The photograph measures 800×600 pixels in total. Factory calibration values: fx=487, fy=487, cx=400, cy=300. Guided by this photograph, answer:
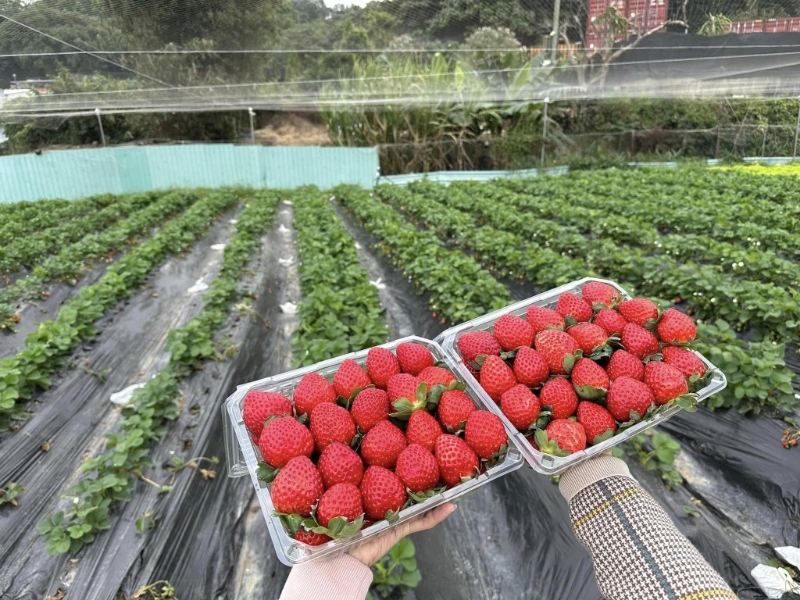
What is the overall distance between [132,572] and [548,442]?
7.08 ft

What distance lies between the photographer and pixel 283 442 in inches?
51.1

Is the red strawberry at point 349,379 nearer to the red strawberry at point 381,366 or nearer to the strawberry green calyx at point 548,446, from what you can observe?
the red strawberry at point 381,366

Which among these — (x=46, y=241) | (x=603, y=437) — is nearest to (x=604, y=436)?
(x=603, y=437)

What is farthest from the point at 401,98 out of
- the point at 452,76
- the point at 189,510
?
the point at 189,510

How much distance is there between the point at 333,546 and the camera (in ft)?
3.82

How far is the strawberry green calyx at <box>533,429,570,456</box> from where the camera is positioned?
4.33 feet

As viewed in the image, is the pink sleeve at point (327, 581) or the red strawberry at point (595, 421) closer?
the pink sleeve at point (327, 581)

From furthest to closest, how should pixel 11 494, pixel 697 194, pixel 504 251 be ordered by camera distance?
pixel 697 194, pixel 504 251, pixel 11 494

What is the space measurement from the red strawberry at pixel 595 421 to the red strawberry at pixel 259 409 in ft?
2.90

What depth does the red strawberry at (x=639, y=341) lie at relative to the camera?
5.36 feet

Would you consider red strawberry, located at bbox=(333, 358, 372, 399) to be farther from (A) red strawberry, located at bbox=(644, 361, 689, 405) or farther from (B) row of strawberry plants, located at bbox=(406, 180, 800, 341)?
(B) row of strawberry plants, located at bbox=(406, 180, 800, 341)

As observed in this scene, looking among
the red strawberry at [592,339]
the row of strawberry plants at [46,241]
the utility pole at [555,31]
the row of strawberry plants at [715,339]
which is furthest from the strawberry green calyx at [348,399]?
the utility pole at [555,31]

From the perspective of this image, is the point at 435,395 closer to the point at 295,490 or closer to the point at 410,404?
the point at 410,404

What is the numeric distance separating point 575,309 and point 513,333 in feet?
1.02
